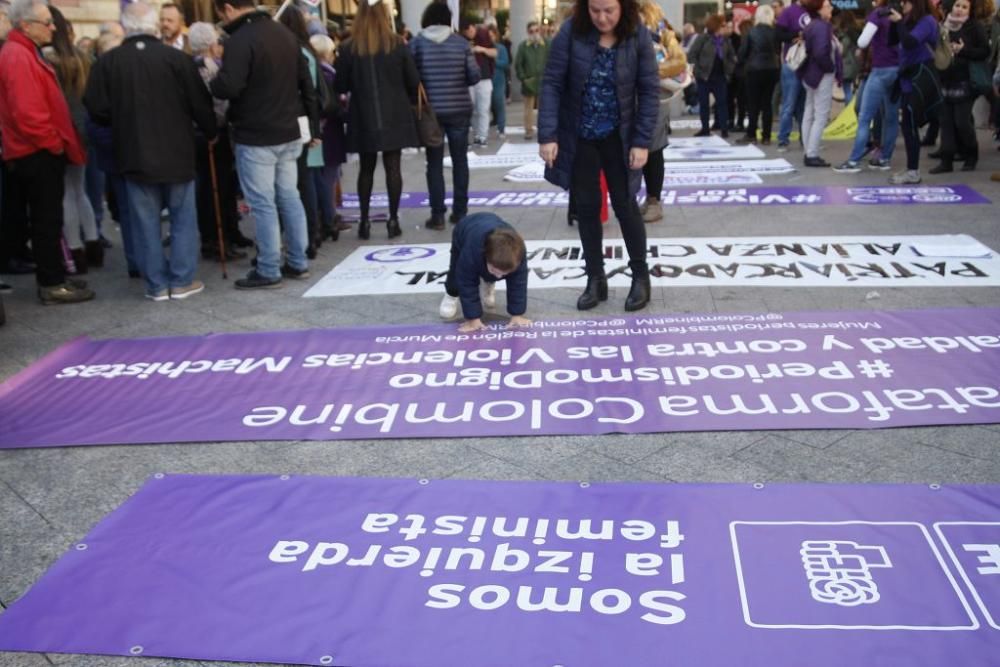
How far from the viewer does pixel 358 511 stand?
3170 millimetres

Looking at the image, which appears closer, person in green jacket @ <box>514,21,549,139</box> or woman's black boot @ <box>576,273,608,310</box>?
woman's black boot @ <box>576,273,608,310</box>

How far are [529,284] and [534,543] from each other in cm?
315

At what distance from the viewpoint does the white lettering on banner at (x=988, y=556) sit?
262 centimetres

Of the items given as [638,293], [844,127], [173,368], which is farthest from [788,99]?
[173,368]

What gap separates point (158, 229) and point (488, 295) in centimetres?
229

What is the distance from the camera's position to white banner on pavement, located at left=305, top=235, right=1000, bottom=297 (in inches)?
224

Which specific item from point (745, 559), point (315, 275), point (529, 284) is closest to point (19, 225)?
point (315, 275)

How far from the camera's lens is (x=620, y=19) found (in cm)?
463

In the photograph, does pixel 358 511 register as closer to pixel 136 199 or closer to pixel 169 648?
pixel 169 648

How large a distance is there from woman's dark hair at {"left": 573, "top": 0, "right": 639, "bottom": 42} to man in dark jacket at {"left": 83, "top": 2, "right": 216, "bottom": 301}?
8.11 ft

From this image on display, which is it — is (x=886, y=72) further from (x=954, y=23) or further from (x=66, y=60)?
(x=66, y=60)

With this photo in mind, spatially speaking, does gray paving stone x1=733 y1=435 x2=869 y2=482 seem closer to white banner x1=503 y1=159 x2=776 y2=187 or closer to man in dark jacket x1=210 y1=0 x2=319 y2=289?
man in dark jacket x1=210 y1=0 x2=319 y2=289

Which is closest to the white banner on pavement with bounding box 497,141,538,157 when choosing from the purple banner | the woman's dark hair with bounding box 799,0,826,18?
the purple banner

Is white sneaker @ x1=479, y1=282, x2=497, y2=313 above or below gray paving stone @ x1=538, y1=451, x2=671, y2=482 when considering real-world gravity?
above
